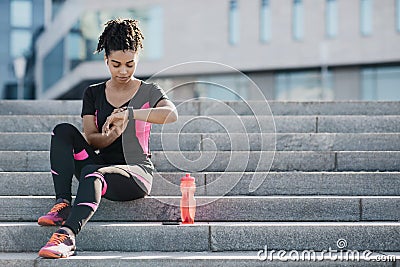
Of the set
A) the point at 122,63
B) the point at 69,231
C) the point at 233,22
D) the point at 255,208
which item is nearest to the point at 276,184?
the point at 255,208

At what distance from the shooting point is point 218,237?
13.6 feet

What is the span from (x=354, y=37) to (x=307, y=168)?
68.7ft

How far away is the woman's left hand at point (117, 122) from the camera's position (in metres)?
4.29

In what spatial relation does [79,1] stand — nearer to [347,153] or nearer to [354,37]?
[354,37]

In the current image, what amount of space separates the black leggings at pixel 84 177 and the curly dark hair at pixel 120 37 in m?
0.59

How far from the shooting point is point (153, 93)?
4.47m

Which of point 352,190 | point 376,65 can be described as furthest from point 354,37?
point 352,190

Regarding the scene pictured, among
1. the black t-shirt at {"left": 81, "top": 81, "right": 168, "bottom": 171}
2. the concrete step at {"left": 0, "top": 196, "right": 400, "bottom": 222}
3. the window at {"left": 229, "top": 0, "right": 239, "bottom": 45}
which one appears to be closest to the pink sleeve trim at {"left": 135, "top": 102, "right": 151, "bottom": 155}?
the black t-shirt at {"left": 81, "top": 81, "right": 168, "bottom": 171}

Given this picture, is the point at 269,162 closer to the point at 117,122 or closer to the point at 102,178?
the point at 117,122

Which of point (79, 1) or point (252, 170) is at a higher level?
point (79, 1)

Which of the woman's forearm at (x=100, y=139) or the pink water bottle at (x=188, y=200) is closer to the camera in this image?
the pink water bottle at (x=188, y=200)

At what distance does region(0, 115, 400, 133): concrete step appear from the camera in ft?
20.4

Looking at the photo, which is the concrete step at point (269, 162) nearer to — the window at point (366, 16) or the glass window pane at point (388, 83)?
the glass window pane at point (388, 83)

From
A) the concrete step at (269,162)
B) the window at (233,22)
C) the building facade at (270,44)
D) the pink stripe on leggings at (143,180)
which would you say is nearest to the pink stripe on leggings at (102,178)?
the pink stripe on leggings at (143,180)
